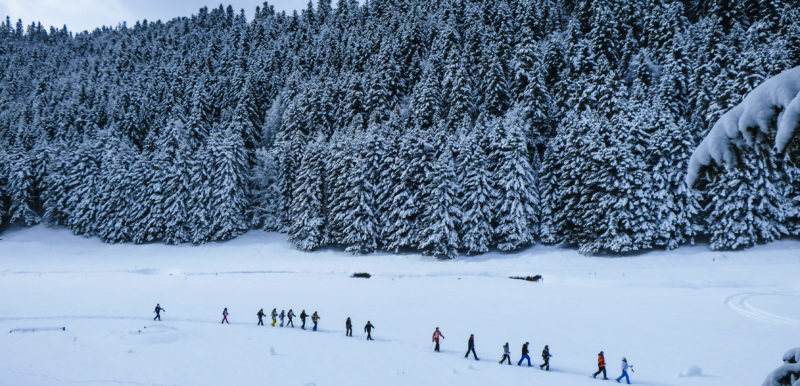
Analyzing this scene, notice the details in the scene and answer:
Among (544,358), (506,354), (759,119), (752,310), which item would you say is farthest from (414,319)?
(759,119)

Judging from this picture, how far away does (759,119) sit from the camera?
306 cm

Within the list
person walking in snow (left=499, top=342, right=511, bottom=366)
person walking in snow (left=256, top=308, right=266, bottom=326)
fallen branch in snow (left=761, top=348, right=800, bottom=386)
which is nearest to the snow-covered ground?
person walking in snow (left=499, top=342, right=511, bottom=366)

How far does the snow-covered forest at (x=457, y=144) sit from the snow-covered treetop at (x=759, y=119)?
33.1 meters

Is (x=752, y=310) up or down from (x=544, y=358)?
up

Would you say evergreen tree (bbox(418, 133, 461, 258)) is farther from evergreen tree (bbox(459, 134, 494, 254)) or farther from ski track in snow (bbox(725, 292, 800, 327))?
ski track in snow (bbox(725, 292, 800, 327))

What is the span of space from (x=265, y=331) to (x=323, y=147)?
34882 millimetres

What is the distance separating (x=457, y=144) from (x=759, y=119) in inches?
1784

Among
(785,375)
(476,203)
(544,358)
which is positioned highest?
(476,203)

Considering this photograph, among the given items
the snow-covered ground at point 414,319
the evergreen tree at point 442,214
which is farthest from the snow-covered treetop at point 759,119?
the evergreen tree at point 442,214

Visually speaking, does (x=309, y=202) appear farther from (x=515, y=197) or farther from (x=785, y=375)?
(x=785, y=375)

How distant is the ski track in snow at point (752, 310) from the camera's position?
22188 millimetres

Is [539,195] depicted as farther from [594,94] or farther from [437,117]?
[437,117]

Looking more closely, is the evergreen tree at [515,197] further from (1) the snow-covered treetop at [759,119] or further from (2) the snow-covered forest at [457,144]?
(1) the snow-covered treetop at [759,119]

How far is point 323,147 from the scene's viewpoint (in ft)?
184
